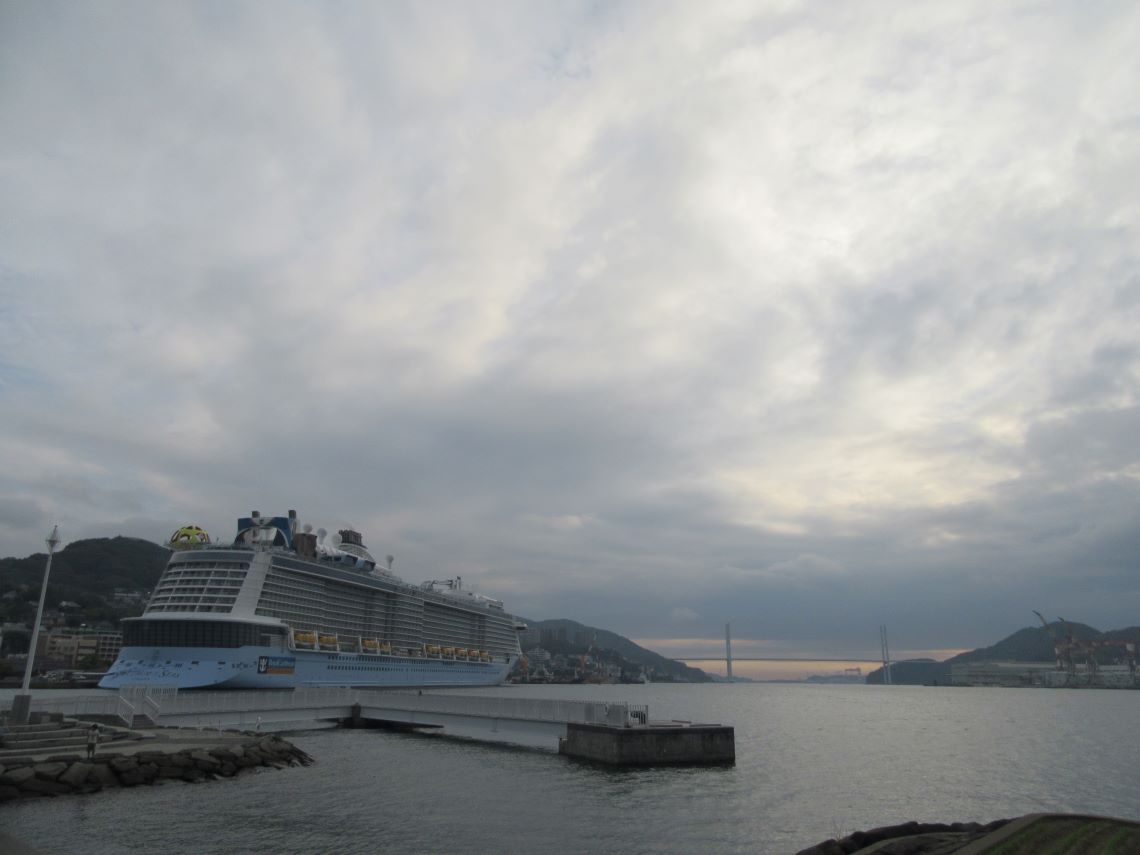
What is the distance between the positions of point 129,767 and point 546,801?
1558cm

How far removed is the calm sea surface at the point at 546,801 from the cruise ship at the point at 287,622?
88.8 feet

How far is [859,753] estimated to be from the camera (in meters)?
49.2

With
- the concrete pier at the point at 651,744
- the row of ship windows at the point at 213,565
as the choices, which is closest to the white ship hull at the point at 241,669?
the row of ship windows at the point at 213,565

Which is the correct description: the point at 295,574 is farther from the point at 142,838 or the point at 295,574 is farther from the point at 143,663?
the point at 142,838

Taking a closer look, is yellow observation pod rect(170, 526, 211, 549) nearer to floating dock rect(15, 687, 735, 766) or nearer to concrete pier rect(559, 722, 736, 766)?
floating dock rect(15, 687, 735, 766)

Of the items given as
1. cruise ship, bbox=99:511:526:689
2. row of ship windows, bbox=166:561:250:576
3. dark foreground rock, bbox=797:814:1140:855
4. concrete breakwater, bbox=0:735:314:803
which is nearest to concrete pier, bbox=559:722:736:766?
concrete breakwater, bbox=0:735:314:803

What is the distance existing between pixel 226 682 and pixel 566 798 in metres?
51.7


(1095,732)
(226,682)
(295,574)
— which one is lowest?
(1095,732)

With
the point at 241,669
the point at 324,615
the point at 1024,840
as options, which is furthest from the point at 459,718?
the point at 324,615

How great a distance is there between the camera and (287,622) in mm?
82250

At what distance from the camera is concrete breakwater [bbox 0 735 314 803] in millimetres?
24375

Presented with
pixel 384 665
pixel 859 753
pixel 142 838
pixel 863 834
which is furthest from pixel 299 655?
pixel 863 834

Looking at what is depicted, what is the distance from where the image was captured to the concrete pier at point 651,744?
35875 millimetres

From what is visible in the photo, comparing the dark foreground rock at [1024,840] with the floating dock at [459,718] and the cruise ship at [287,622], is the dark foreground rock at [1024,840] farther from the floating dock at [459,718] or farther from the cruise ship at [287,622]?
the cruise ship at [287,622]
